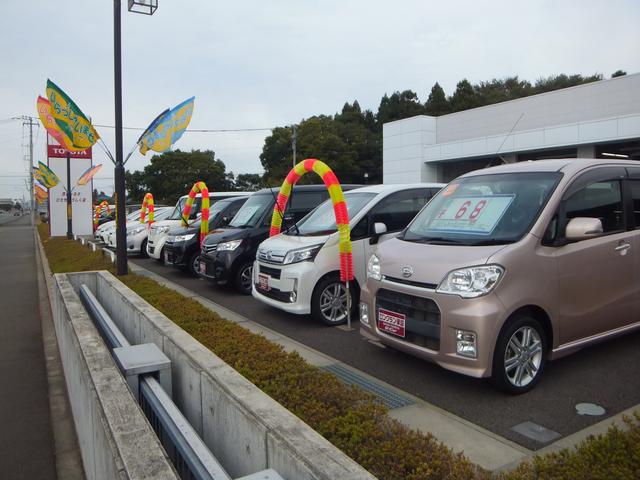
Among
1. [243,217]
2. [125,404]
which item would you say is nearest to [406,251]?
[125,404]

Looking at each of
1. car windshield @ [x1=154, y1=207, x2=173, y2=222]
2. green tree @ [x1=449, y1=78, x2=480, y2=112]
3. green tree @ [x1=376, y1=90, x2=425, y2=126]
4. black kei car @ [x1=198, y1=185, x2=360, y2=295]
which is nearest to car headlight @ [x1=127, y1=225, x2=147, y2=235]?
car windshield @ [x1=154, y1=207, x2=173, y2=222]

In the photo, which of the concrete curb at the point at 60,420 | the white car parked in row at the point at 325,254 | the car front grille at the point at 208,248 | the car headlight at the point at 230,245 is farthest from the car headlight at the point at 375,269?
the car front grille at the point at 208,248

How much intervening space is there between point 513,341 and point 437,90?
5317cm

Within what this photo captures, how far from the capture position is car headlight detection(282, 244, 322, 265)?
647cm

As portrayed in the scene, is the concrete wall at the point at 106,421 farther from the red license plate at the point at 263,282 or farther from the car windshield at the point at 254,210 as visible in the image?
the car windshield at the point at 254,210

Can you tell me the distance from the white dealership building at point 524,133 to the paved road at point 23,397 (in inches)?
585

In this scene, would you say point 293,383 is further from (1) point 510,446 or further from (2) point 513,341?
(2) point 513,341

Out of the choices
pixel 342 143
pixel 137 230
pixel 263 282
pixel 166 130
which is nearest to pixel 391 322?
pixel 263 282

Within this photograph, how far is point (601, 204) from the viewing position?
477 cm

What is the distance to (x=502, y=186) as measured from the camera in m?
4.87

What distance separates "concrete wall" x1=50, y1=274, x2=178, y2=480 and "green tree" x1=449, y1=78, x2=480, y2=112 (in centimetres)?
4964

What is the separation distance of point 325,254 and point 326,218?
934 mm

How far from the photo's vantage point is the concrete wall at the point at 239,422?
84.5 inches

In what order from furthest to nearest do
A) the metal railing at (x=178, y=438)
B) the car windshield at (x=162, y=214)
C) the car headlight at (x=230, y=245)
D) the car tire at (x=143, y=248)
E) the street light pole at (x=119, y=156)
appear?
1. the car windshield at (x=162, y=214)
2. the car tire at (x=143, y=248)
3. the street light pole at (x=119, y=156)
4. the car headlight at (x=230, y=245)
5. the metal railing at (x=178, y=438)
